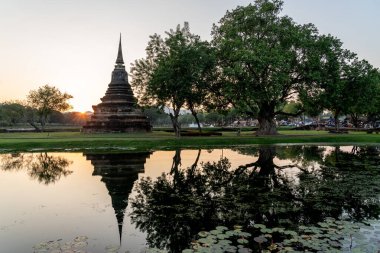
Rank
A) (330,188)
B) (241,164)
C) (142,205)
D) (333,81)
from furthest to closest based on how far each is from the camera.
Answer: (333,81)
(241,164)
(330,188)
(142,205)

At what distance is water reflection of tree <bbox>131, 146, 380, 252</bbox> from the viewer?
10648mm

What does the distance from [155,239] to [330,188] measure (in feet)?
30.4

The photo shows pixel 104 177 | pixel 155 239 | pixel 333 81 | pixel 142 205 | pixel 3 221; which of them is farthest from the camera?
pixel 333 81

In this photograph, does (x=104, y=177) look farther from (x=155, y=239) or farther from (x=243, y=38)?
(x=243, y=38)

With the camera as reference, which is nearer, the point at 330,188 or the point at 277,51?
the point at 330,188

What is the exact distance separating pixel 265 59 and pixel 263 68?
2.15 metres

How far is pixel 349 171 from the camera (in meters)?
20.3

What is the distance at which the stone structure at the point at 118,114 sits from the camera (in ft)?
200

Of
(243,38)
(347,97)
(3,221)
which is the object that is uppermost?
(243,38)

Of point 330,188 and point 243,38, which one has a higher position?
point 243,38

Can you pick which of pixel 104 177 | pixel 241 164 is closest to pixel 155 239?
pixel 104 177

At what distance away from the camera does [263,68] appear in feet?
147

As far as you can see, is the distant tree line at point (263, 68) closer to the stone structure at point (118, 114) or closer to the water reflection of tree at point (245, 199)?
the stone structure at point (118, 114)

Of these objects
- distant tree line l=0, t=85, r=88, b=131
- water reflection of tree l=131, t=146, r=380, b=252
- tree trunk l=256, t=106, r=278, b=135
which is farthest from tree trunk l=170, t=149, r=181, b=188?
distant tree line l=0, t=85, r=88, b=131
